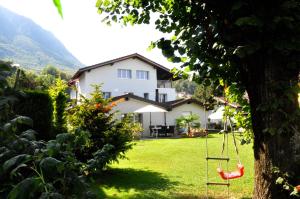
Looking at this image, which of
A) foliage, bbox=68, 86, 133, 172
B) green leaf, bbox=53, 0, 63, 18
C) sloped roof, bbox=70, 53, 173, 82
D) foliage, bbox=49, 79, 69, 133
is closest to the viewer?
green leaf, bbox=53, 0, 63, 18

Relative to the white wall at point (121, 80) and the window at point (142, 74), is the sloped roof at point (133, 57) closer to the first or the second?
the white wall at point (121, 80)

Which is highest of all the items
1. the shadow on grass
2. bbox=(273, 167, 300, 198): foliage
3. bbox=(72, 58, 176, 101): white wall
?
bbox=(72, 58, 176, 101): white wall

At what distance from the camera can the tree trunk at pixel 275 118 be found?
3877mm

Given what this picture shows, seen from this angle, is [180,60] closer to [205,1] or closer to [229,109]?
[205,1]

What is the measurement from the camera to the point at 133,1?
6.11 metres

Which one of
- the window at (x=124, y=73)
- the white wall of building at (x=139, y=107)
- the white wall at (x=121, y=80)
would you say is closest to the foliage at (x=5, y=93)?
the white wall of building at (x=139, y=107)

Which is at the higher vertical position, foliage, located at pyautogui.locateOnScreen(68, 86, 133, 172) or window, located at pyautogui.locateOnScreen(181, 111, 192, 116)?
window, located at pyautogui.locateOnScreen(181, 111, 192, 116)

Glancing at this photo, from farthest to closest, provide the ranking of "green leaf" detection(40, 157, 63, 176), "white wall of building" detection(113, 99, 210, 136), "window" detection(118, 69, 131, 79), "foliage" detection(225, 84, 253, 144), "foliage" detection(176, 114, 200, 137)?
1. "window" detection(118, 69, 131, 79)
2. "white wall of building" detection(113, 99, 210, 136)
3. "foliage" detection(176, 114, 200, 137)
4. "foliage" detection(225, 84, 253, 144)
5. "green leaf" detection(40, 157, 63, 176)

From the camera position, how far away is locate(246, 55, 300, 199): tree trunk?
3.88 m

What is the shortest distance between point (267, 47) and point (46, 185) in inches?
117

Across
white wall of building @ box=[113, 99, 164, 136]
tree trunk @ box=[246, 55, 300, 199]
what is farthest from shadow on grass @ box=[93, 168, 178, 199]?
white wall of building @ box=[113, 99, 164, 136]

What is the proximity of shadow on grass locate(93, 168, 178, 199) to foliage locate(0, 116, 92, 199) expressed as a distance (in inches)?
218

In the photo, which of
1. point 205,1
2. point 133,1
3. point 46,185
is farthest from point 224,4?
point 46,185

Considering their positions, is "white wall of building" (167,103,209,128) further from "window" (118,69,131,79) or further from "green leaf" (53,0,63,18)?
"green leaf" (53,0,63,18)
